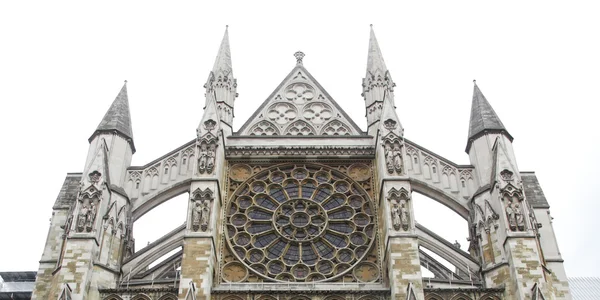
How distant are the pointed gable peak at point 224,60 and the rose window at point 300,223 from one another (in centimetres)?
452

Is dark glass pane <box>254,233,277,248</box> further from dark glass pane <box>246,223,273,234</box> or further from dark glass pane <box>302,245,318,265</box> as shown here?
dark glass pane <box>302,245,318,265</box>

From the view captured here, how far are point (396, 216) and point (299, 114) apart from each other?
644 cm

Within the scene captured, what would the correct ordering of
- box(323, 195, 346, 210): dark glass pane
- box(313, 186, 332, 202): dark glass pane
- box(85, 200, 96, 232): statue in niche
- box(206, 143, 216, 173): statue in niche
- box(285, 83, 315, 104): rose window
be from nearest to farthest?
box(85, 200, 96, 232): statue in niche, box(206, 143, 216, 173): statue in niche, box(323, 195, 346, 210): dark glass pane, box(313, 186, 332, 202): dark glass pane, box(285, 83, 315, 104): rose window

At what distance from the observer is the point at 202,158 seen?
65.1ft

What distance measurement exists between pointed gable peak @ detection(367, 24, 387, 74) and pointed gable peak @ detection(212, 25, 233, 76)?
4890 mm

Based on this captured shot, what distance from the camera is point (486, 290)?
17.4 meters

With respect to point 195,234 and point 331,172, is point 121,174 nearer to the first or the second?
point 195,234

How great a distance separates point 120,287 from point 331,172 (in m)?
7.15

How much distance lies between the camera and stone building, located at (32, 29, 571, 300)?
17531mm

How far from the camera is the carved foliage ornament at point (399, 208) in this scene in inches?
721

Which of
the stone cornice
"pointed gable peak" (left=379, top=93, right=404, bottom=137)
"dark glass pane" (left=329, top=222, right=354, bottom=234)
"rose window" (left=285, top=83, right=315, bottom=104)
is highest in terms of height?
"rose window" (left=285, top=83, right=315, bottom=104)

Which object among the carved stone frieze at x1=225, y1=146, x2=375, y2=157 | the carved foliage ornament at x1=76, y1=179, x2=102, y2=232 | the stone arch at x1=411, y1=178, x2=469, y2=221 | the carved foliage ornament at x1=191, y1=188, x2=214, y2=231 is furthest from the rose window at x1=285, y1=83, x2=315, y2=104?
the carved foliage ornament at x1=76, y1=179, x2=102, y2=232

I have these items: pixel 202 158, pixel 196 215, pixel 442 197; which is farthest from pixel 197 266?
pixel 442 197

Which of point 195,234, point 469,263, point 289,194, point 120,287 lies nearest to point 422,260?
point 469,263
